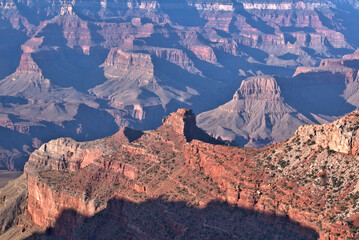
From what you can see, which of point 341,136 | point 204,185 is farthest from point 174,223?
point 341,136

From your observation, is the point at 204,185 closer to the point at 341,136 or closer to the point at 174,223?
the point at 174,223

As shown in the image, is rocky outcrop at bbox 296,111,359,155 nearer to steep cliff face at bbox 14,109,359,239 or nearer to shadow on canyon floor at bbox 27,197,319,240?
steep cliff face at bbox 14,109,359,239

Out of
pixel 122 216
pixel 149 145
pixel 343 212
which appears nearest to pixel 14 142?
pixel 149 145

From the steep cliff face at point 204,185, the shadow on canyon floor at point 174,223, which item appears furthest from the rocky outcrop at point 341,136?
the shadow on canyon floor at point 174,223

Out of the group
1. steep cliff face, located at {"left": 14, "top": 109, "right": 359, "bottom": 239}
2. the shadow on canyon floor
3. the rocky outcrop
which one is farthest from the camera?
the shadow on canyon floor

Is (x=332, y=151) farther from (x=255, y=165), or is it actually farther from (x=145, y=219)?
(x=145, y=219)

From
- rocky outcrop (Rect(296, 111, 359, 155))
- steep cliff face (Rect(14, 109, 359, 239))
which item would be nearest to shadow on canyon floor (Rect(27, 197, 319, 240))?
steep cliff face (Rect(14, 109, 359, 239))
